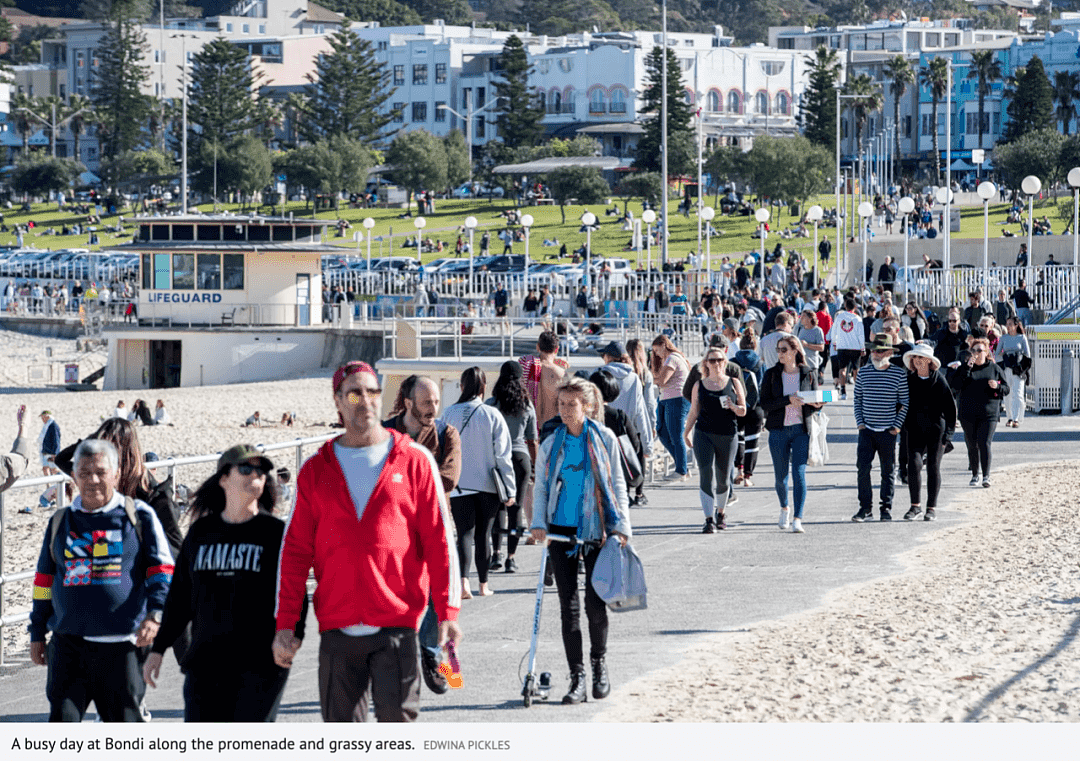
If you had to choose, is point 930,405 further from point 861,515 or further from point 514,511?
point 514,511

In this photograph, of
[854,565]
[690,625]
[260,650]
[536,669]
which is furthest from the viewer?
[854,565]

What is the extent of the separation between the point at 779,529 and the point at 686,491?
244 cm

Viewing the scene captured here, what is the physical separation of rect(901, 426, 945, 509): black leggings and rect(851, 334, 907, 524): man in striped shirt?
0.18 m

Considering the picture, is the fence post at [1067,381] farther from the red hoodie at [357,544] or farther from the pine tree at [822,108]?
the pine tree at [822,108]

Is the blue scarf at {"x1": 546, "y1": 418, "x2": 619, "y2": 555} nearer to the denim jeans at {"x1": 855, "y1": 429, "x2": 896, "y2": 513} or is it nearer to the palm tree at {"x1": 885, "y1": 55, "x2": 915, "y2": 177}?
the denim jeans at {"x1": 855, "y1": 429, "x2": 896, "y2": 513}

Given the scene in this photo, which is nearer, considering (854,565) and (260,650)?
(260,650)

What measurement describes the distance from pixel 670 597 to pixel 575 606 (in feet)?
7.96

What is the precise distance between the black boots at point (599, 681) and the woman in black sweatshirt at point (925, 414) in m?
5.56

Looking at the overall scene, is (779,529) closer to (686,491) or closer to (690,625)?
(686,491)

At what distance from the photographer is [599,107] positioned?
4072 inches

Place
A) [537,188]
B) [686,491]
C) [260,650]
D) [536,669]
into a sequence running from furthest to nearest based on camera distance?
1. [537,188]
2. [686,491]
3. [536,669]
4. [260,650]

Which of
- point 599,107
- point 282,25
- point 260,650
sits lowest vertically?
point 260,650

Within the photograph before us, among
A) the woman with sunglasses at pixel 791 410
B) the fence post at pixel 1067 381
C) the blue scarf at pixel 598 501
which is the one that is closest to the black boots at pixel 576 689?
the blue scarf at pixel 598 501
